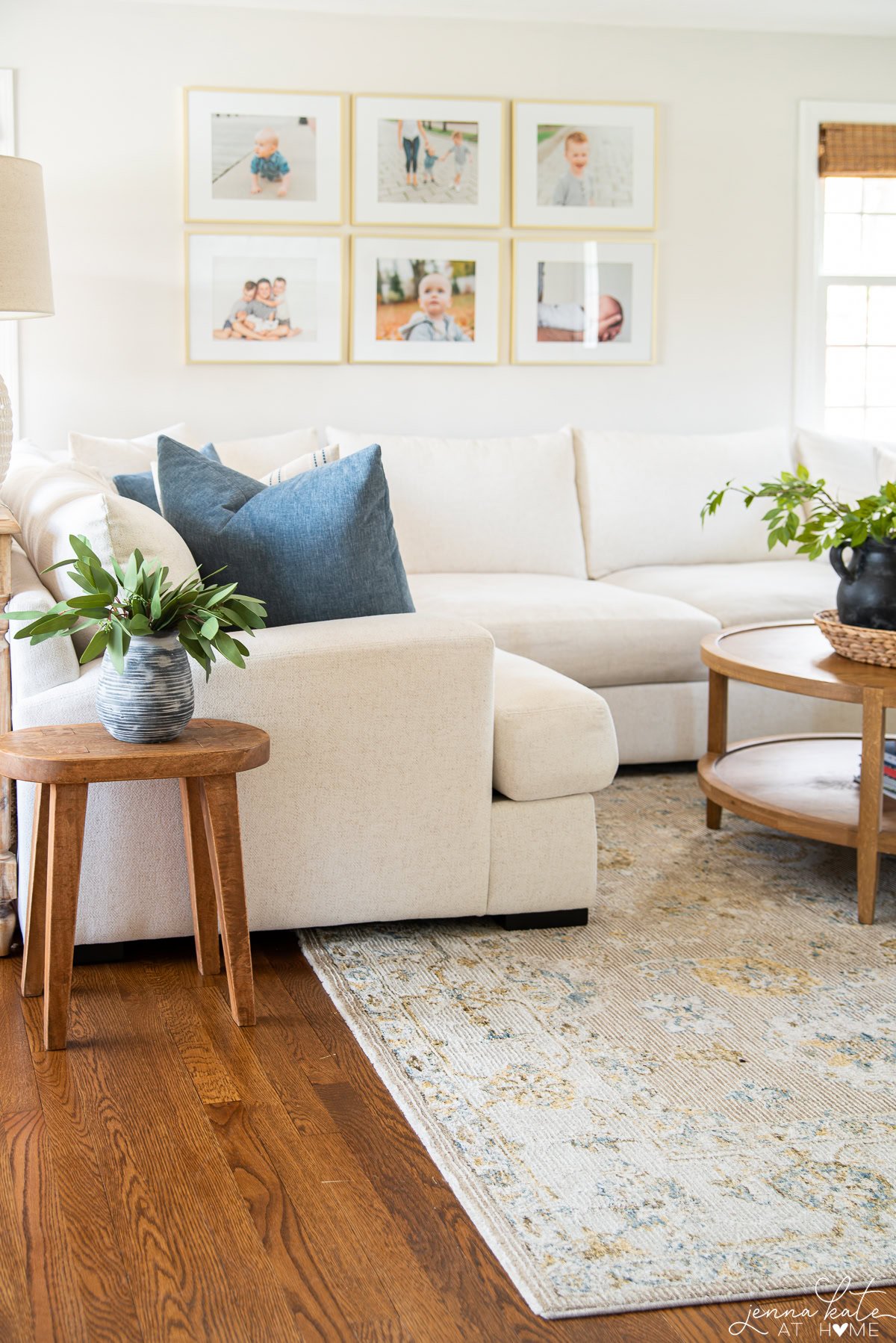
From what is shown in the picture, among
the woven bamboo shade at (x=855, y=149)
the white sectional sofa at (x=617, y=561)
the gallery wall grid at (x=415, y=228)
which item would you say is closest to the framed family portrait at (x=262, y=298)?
the gallery wall grid at (x=415, y=228)

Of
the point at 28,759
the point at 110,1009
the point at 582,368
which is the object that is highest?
the point at 582,368

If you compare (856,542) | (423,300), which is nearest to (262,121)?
(423,300)

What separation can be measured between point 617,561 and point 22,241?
218cm

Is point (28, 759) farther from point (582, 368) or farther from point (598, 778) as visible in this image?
point (582, 368)

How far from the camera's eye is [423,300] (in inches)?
187

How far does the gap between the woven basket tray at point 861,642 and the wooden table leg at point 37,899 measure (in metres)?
1.73

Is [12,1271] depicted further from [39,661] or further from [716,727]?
[716,727]

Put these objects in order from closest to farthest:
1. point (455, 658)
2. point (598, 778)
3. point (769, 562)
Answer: point (455, 658) < point (598, 778) < point (769, 562)

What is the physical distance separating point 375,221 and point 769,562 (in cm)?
187

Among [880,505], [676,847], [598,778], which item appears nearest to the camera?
[598,778]

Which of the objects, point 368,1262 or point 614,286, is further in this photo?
point 614,286

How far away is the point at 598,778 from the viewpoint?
2.59 m

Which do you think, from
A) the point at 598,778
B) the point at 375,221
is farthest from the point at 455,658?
the point at 375,221

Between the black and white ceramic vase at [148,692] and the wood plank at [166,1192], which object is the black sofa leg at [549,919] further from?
the black and white ceramic vase at [148,692]
